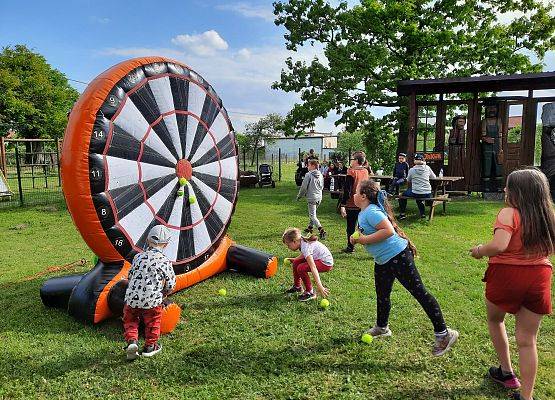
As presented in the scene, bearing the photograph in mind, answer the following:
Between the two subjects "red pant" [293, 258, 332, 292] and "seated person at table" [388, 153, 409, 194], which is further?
"seated person at table" [388, 153, 409, 194]

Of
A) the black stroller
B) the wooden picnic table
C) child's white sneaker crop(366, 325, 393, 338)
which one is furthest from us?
the black stroller

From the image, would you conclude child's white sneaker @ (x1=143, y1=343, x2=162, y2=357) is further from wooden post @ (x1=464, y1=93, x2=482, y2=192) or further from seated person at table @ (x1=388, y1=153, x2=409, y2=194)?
wooden post @ (x1=464, y1=93, x2=482, y2=192)

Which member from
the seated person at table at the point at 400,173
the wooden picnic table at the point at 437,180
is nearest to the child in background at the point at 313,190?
the wooden picnic table at the point at 437,180

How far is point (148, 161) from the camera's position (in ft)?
17.8

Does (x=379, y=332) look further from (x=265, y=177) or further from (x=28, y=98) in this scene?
(x=28, y=98)

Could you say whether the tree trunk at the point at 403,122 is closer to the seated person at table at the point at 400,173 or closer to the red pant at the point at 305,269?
the seated person at table at the point at 400,173

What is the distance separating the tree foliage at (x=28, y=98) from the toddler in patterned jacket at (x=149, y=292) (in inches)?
1681

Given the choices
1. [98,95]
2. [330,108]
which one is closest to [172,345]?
[98,95]

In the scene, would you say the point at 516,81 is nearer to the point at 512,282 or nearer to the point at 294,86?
the point at 294,86

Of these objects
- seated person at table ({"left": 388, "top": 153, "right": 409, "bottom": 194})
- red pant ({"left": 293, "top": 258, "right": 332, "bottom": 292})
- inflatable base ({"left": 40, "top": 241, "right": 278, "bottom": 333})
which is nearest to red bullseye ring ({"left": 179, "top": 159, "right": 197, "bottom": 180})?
inflatable base ({"left": 40, "top": 241, "right": 278, "bottom": 333})

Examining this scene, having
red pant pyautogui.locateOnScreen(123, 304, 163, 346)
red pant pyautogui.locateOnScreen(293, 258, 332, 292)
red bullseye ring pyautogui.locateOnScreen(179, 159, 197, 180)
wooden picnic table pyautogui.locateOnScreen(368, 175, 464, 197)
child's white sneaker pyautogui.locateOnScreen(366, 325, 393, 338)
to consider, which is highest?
red bullseye ring pyautogui.locateOnScreen(179, 159, 197, 180)

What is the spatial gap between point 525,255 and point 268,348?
2507mm

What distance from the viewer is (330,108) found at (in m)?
20.4

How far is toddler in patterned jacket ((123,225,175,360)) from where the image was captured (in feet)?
14.2
